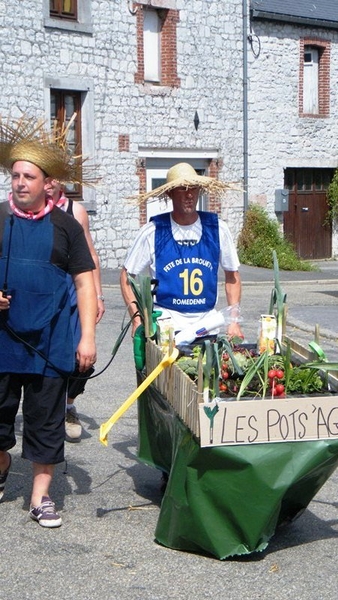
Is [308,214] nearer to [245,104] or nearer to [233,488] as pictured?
[245,104]

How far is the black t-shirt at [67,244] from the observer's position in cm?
530

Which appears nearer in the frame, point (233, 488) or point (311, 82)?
point (233, 488)

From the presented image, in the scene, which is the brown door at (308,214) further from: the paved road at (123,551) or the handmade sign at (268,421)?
the handmade sign at (268,421)

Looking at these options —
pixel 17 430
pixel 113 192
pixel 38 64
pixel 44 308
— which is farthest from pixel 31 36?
pixel 44 308

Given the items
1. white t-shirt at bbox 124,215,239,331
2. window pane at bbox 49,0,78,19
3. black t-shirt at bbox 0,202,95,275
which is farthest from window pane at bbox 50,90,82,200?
black t-shirt at bbox 0,202,95,275

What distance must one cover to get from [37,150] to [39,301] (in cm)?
75

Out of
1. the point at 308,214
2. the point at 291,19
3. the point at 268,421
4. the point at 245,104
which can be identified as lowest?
the point at 268,421

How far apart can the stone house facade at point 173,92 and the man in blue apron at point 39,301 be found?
14.6m

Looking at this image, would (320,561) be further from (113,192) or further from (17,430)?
(113,192)

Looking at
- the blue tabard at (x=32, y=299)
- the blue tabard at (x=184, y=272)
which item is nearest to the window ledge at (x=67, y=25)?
the blue tabard at (x=184, y=272)

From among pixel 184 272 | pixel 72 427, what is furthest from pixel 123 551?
pixel 72 427

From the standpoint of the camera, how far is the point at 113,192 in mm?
22031

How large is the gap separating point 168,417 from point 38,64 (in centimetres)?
1607

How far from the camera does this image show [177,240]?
6.03 metres
